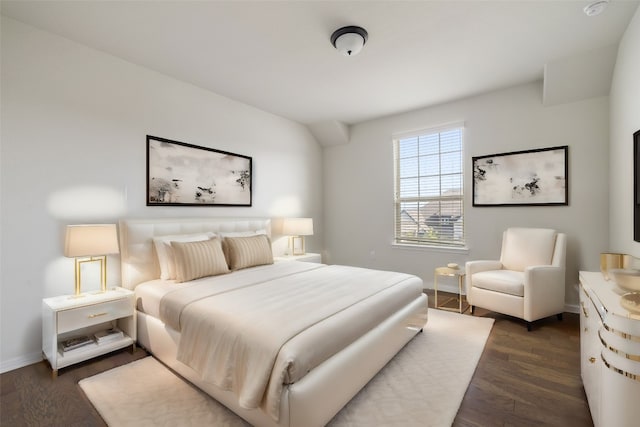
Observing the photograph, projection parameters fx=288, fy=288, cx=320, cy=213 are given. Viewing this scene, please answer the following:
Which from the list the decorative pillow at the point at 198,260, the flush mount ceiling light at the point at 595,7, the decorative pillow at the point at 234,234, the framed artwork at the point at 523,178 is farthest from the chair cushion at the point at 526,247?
the decorative pillow at the point at 198,260

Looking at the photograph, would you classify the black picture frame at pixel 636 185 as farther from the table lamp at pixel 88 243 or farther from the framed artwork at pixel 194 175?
the table lamp at pixel 88 243

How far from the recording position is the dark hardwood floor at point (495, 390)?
5.56ft

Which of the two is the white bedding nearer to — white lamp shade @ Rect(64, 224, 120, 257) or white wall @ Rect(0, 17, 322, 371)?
white lamp shade @ Rect(64, 224, 120, 257)

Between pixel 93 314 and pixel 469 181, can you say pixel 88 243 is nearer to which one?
pixel 93 314

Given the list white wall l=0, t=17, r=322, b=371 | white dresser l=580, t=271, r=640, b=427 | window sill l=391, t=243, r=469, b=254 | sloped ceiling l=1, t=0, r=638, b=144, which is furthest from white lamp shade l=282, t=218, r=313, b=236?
white dresser l=580, t=271, r=640, b=427

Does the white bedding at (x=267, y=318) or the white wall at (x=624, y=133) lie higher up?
the white wall at (x=624, y=133)

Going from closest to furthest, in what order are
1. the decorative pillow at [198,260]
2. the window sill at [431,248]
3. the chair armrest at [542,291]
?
the decorative pillow at [198,260] → the chair armrest at [542,291] → the window sill at [431,248]

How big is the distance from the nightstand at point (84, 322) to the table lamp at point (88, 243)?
0.20 m

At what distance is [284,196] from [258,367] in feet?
11.4

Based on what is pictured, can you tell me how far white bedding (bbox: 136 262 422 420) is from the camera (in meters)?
1.45

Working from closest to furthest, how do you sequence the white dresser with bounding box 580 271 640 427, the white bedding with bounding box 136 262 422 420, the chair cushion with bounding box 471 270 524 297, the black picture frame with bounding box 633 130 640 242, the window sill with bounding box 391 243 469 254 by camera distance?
the white dresser with bounding box 580 271 640 427
the white bedding with bounding box 136 262 422 420
the black picture frame with bounding box 633 130 640 242
the chair cushion with bounding box 471 270 524 297
the window sill with bounding box 391 243 469 254

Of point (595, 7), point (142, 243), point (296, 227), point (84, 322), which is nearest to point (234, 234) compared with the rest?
point (142, 243)

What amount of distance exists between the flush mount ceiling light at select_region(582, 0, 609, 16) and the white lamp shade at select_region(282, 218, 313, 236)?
143 inches

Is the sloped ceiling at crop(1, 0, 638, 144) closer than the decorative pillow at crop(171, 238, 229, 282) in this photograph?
Yes
